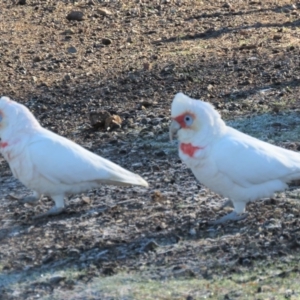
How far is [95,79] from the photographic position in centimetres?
941

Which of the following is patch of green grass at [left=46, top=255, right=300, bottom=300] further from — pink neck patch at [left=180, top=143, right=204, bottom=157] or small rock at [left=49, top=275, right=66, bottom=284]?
pink neck patch at [left=180, top=143, right=204, bottom=157]

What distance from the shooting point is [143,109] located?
832 centimetres

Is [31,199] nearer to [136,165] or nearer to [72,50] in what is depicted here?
[136,165]

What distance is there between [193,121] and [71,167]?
2.75ft

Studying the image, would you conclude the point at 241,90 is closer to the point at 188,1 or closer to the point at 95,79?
the point at 95,79

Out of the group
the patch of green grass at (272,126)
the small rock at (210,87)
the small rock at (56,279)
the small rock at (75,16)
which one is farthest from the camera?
the small rock at (75,16)

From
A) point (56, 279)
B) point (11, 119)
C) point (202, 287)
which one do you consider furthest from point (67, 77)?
point (202, 287)

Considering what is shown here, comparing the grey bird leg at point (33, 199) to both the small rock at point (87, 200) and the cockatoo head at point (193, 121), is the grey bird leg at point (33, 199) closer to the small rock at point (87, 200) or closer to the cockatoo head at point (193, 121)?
the small rock at point (87, 200)

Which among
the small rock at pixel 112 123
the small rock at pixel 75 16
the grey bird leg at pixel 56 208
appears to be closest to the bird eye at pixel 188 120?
the grey bird leg at pixel 56 208

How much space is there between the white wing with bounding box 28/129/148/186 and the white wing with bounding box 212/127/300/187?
563 millimetres

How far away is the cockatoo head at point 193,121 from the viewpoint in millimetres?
5395

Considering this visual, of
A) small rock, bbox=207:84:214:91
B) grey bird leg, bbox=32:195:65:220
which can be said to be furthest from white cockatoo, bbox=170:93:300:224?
small rock, bbox=207:84:214:91

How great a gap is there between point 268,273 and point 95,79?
4.76 meters

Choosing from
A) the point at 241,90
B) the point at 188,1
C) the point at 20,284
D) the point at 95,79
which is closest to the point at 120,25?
the point at 188,1
